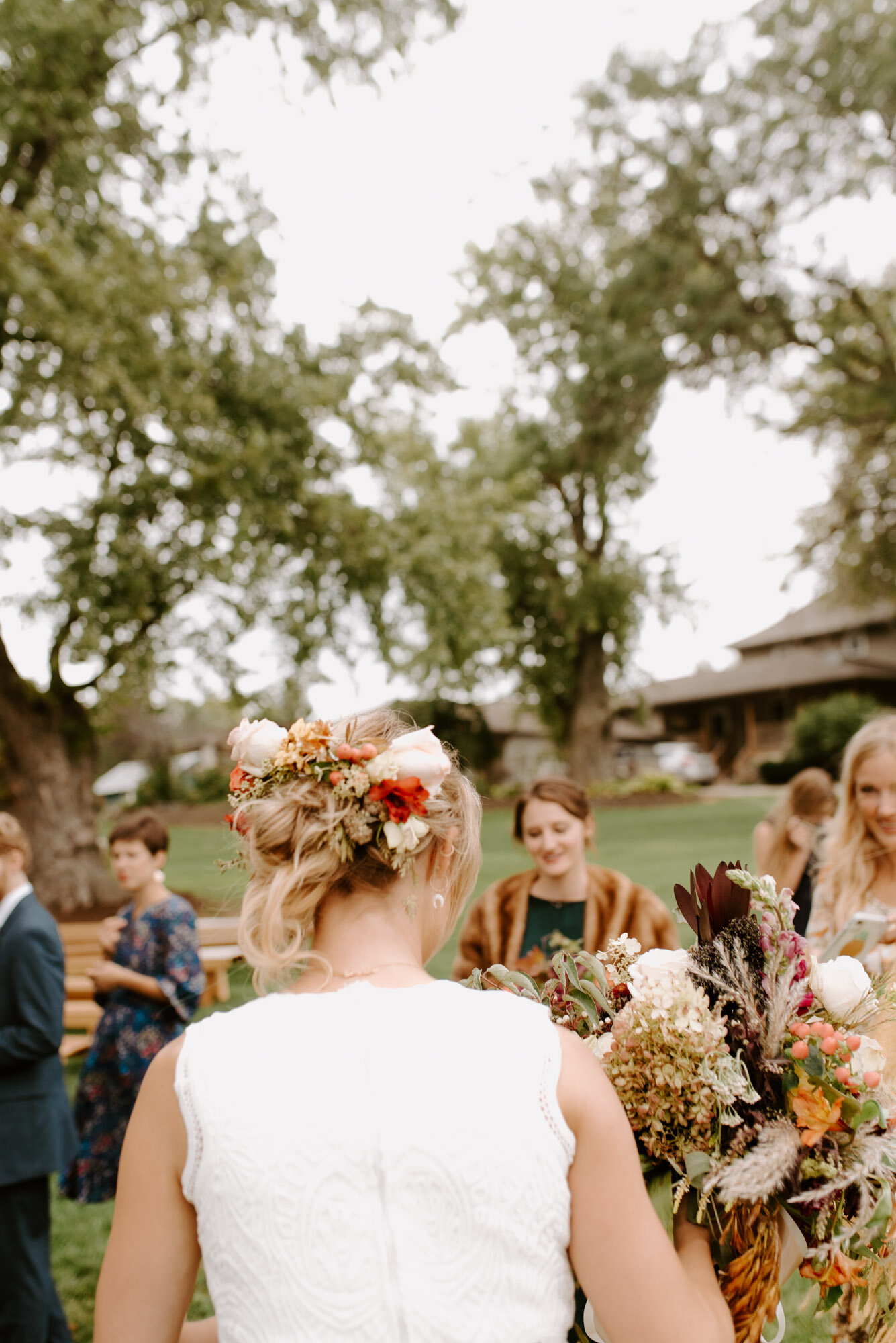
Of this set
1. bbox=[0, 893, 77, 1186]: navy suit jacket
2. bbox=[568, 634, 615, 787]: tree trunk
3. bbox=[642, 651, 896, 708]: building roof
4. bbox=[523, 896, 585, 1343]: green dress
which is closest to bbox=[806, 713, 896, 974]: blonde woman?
bbox=[523, 896, 585, 1343]: green dress

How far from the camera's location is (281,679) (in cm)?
1412

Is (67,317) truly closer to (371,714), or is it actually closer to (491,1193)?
(371,714)

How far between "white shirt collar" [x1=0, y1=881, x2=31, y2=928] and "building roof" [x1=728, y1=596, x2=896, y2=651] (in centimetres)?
3789

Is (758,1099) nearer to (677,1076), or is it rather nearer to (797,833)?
(677,1076)

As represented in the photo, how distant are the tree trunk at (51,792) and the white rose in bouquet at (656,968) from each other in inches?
484

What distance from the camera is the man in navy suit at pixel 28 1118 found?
3.52m

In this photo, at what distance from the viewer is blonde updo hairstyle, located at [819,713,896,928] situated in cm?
390

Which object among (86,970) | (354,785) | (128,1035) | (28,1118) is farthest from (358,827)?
(86,970)

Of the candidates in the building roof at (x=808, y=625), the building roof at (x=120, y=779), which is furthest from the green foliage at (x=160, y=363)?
the building roof at (x=120, y=779)

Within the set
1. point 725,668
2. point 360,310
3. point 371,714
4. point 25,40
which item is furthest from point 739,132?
point 725,668

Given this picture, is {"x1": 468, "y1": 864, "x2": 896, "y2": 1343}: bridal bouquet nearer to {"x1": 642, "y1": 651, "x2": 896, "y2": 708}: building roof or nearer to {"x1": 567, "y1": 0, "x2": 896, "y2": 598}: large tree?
{"x1": 567, "y1": 0, "x2": 896, "y2": 598}: large tree

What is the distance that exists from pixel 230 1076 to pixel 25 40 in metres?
11.8

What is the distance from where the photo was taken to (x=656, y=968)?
1802mm

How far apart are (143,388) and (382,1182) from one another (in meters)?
10.6
